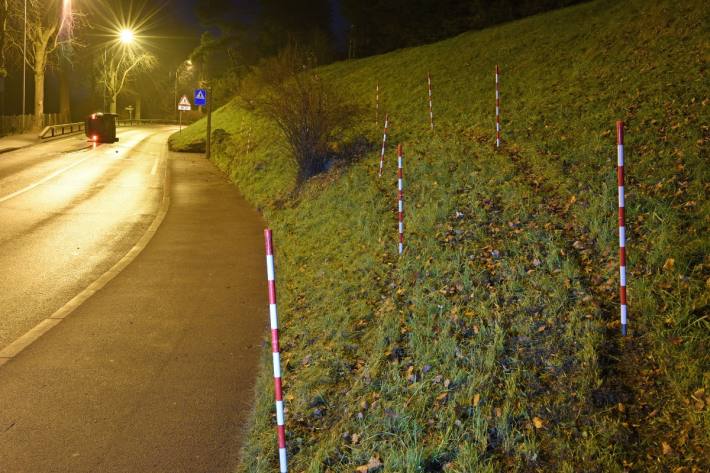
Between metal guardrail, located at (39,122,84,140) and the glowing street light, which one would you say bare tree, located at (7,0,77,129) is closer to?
metal guardrail, located at (39,122,84,140)

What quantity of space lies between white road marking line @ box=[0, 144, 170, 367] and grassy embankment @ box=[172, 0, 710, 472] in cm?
256

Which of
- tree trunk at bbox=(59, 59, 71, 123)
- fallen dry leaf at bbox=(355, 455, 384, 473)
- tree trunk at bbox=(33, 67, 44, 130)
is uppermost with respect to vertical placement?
tree trunk at bbox=(59, 59, 71, 123)

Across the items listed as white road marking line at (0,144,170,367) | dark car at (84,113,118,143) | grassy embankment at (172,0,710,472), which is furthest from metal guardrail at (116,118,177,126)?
grassy embankment at (172,0,710,472)

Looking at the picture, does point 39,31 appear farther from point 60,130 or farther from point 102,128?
point 102,128

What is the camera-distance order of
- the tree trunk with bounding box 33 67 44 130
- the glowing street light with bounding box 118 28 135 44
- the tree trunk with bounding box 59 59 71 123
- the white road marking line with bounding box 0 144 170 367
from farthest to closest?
the tree trunk with bounding box 59 59 71 123
the glowing street light with bounding box 118 28 135 44
the tree trunk with bounding box 33 67 44 130
the white road marking line with bounding box 0 144 170 367

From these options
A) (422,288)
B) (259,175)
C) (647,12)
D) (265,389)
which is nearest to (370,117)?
(259,175)

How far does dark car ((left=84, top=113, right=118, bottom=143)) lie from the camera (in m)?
41.2

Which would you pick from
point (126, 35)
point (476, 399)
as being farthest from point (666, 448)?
point (126, 35)

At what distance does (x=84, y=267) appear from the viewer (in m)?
11.1

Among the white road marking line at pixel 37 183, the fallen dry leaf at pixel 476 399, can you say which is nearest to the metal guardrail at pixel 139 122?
the white road marking line at pixel 37 183

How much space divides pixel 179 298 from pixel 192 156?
23444 millimetres

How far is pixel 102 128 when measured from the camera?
41438 mm

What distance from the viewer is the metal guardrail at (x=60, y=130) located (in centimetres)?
4208

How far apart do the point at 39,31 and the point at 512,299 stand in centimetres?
4683
